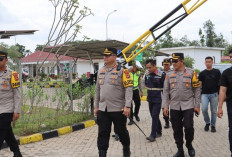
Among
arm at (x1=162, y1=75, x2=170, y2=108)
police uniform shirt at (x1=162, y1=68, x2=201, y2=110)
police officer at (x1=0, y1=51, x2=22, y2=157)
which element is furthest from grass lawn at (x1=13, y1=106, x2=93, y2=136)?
police uniform shirt at (x1=162, y1=68, x2=201, y2=110)

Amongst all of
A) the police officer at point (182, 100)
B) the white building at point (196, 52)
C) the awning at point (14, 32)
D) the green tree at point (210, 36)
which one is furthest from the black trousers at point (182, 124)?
the green tree at point (210, 36)

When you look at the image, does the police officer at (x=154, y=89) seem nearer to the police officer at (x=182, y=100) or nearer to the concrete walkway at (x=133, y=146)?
the concrete walkway at (x=133, y=146)

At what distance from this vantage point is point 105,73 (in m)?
4.74

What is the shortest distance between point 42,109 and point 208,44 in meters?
Answer: 57.0

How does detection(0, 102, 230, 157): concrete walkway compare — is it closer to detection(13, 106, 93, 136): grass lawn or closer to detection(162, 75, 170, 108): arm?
detection(13, 106, 93, 136): grass lawn

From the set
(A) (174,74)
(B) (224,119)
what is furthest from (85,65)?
(A) (174,74)

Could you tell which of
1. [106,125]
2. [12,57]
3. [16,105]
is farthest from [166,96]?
[12,57]

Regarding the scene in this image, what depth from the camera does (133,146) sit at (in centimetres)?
587

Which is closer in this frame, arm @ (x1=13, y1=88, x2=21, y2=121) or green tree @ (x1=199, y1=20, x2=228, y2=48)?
arm @ (x1=13, y1=88, x2=21, y2=121)

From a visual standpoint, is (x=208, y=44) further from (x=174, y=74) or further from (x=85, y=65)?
(x=174, y=74)

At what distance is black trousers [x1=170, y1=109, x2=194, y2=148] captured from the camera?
4992mm

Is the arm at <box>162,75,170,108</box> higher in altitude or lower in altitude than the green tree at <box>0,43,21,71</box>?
lower

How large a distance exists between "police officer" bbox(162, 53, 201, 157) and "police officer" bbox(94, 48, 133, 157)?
0.97 meters

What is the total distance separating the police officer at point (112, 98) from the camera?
4598 millimetres
